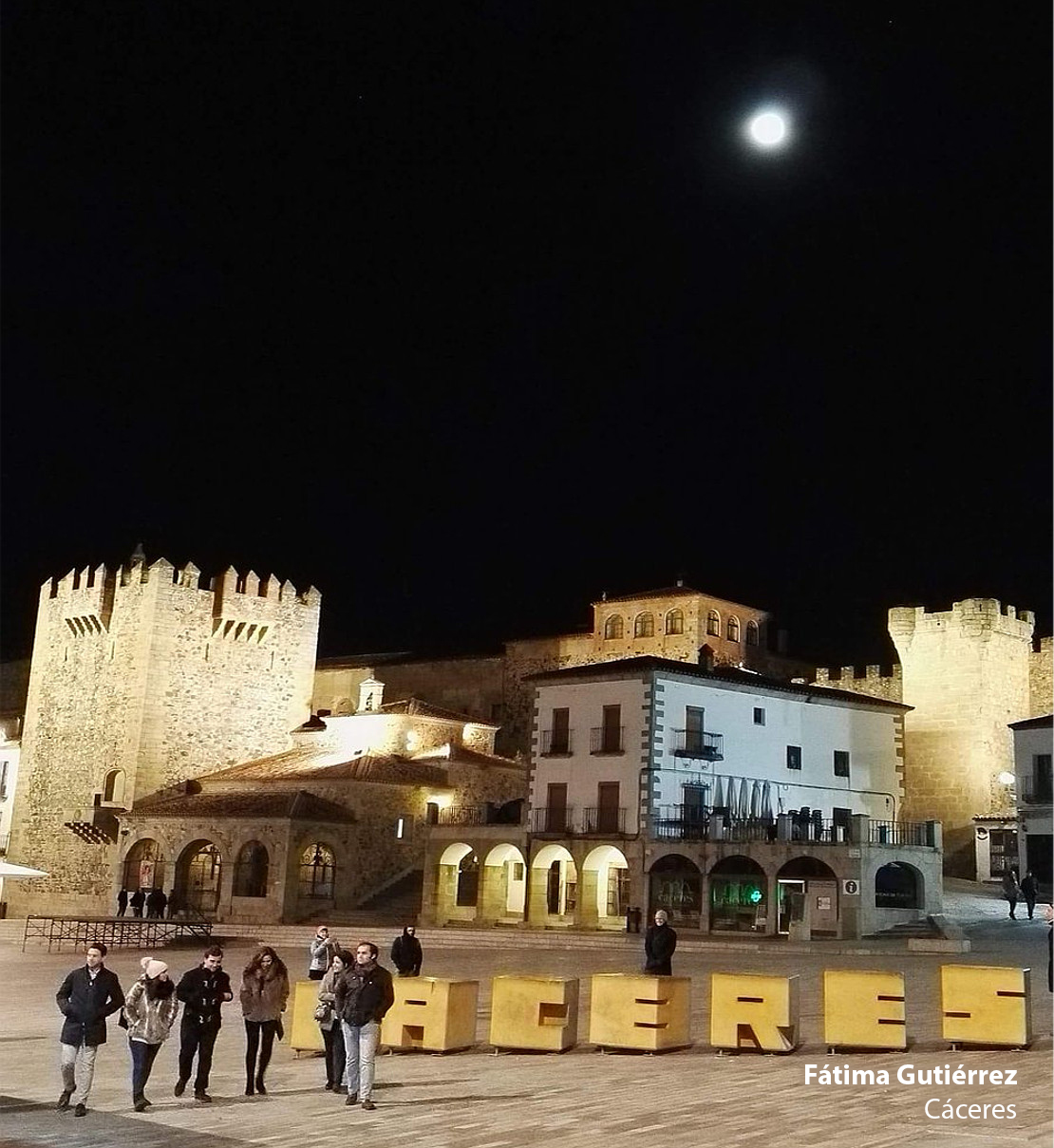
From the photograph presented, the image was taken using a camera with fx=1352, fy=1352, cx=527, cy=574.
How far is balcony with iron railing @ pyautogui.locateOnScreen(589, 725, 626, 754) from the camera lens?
111ft

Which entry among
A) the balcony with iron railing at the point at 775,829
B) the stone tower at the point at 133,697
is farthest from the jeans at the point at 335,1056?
the stone tower at the point at 133,697

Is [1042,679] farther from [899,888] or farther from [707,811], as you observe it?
[707,811]

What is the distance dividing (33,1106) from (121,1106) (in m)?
0.64

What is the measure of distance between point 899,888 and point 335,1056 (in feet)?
89.0

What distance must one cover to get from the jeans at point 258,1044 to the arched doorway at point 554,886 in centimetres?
2325

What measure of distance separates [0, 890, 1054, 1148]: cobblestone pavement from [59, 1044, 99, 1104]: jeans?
194 mm

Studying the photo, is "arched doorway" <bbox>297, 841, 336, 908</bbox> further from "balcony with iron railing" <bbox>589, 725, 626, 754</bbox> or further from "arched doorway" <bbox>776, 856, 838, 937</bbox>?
"arched doorway" <bbox>776, 856, 838, 937</bbox>

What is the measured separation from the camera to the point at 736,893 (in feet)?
107

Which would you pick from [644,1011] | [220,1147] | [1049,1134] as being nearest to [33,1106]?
[220,1147]

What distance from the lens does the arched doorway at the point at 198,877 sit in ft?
126

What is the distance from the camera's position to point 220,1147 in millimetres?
8445

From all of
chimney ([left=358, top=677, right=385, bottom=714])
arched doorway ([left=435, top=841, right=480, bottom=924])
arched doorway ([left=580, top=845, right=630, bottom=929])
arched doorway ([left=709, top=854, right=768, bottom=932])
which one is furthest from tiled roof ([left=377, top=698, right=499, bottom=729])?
arched doorway ([left=709, top=854, right=768, bottom=932])

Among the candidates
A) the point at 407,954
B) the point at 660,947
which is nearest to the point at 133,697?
the point at 407,954

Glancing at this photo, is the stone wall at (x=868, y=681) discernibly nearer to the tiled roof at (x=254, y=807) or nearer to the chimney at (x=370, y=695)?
the chimney at (x=370, y=695)
